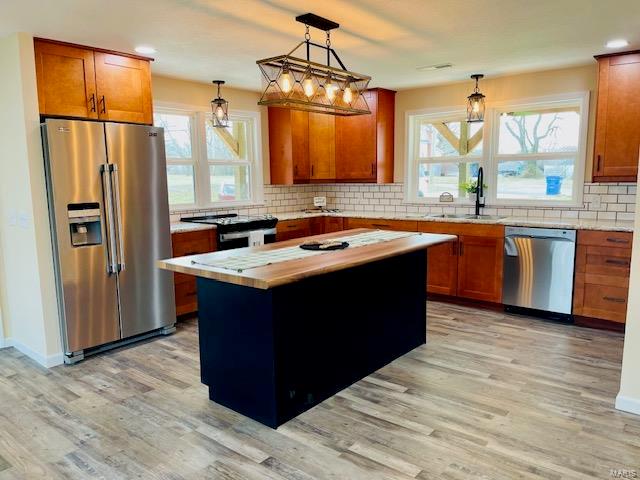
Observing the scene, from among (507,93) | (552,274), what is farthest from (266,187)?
(552,274)

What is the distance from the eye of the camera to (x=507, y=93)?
4.93 metres

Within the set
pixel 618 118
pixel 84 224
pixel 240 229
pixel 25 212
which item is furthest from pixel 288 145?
pixel 618 118

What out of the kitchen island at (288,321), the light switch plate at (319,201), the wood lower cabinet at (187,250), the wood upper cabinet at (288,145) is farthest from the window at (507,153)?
the wood lower cabinet at (187,250)

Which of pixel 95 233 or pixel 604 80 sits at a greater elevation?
pixel 604 80

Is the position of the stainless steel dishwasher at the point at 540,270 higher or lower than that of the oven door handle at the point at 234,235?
lower

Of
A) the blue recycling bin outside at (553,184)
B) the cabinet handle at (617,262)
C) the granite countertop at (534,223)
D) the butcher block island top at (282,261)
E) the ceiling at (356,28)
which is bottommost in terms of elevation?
the cabinet handle at (617,262)

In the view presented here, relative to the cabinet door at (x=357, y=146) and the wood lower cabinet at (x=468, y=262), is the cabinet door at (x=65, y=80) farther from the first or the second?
the wood lower cabinet at (x=468, y=262)

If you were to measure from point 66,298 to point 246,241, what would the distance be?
1826 mm

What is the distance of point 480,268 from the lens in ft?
15.6

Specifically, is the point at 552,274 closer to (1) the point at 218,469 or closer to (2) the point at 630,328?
(2) the point at 630,328

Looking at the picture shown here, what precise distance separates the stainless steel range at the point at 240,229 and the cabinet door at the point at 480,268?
2.01 meters

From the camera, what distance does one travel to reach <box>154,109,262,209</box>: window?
491 centimetres

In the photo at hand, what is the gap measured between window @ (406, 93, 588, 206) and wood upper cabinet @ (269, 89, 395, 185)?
1.16 ft

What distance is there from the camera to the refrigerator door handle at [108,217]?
11.5ft
